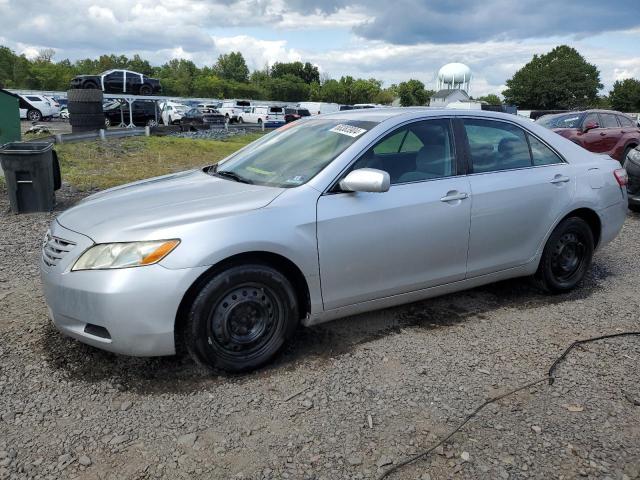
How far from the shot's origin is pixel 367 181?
344 cm

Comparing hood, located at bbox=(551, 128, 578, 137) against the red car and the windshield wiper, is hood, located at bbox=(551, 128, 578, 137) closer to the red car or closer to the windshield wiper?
the red car

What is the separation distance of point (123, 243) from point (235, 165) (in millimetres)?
1449

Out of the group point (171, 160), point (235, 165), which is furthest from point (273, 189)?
point (171, 160)

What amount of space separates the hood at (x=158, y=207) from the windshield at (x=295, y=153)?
0.58 feet

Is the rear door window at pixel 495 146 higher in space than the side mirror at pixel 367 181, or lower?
higher

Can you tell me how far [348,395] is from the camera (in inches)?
125

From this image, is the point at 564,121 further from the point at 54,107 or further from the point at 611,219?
the point at 54,107

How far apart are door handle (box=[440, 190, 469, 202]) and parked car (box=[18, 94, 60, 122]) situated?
31.1 m

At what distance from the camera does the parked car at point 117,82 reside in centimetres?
3350

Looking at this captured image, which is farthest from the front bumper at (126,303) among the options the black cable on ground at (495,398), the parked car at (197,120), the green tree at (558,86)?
the green tree at (558,86)

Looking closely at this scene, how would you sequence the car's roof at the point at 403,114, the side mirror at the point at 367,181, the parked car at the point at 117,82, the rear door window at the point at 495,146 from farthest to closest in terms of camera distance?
the parked car at the point at 117,82, the rear door window at the point at 495,146, the car's roof at the point at 403,114, the side mirror at the point at 367,181

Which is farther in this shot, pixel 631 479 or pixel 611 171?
pixel 611 171

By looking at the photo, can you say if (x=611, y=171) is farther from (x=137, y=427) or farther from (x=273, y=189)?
(x=137, y=427)

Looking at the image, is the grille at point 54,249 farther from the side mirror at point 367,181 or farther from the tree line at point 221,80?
the tree line at point 221,80
